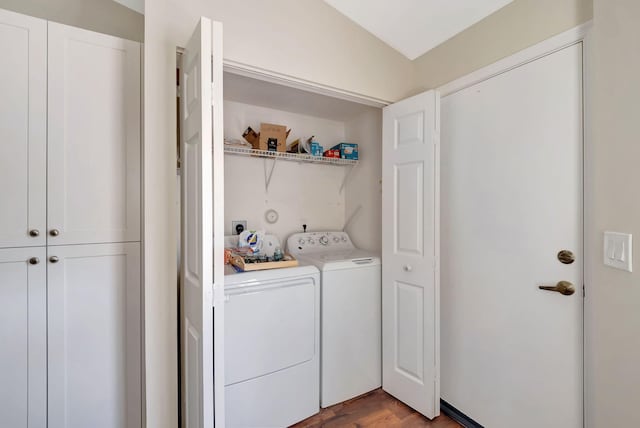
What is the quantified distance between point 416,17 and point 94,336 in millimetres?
2457

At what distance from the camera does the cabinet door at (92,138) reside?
127cm

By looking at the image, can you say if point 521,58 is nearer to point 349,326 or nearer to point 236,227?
point 349,326

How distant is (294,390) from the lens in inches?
69.0

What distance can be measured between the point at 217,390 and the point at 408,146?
167 cm

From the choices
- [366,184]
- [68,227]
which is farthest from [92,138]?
[366,184]

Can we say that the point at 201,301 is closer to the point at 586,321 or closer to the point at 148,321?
the point at 148,321

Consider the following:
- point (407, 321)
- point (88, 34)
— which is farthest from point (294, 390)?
point (88, 34)

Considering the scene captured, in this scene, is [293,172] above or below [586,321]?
above

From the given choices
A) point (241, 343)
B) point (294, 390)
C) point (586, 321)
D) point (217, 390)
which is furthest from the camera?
point (294, 390)

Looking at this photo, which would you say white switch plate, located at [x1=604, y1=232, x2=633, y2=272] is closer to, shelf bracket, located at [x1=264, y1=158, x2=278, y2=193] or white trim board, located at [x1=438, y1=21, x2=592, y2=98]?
white trim board, located at [x1=438, y1=21, x2=592, y2=98]

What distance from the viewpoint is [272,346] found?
1681 mm

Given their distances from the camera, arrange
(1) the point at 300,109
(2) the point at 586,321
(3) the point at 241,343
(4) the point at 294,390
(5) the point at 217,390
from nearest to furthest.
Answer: (5) the point at 217,390 → (2) the point at 586,321 → (3) the point at 241,343 → (4) the point at 294,390 → (1) the point at 300,109

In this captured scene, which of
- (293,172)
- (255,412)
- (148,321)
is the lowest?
(255,412)

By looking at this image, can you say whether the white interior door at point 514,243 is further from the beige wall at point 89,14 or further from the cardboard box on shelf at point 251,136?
the beige wall at point 89,14
